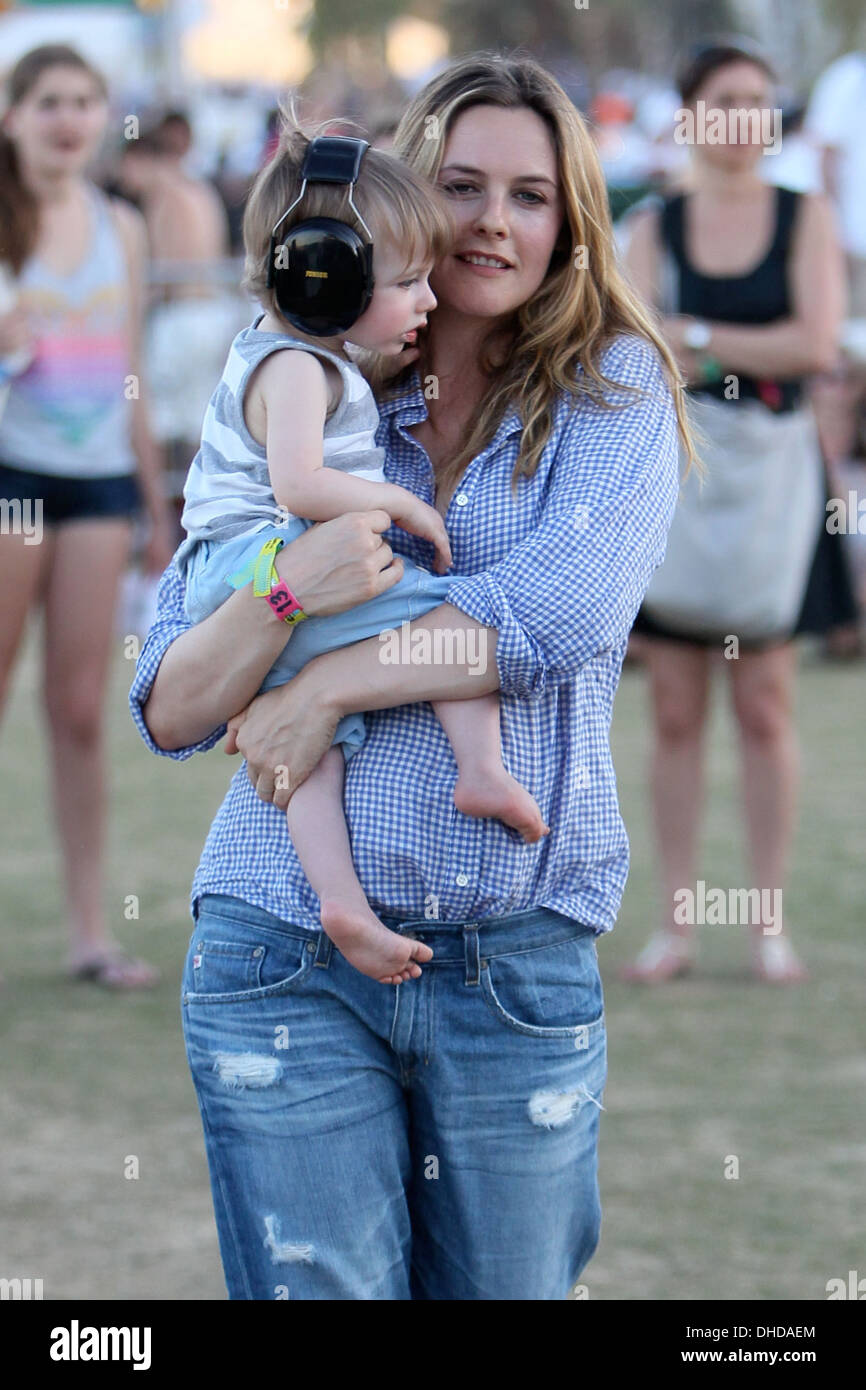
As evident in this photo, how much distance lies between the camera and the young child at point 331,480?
219 centimetres

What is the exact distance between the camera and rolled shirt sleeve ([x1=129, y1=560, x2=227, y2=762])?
241cm

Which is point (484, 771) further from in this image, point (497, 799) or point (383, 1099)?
point (383, 1099)

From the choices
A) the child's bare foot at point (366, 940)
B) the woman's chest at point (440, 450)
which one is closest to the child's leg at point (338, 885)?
the child's bare foot at point (366, 940)

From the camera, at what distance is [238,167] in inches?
717

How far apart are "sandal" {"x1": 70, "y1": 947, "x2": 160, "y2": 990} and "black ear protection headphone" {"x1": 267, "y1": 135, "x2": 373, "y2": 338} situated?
3.40 m

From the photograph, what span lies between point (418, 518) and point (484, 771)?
0.33 m

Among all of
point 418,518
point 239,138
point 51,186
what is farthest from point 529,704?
point 239,138

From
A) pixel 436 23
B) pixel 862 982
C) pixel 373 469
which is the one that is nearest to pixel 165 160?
pixel 862 982

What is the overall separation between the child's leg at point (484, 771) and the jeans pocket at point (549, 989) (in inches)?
6.2

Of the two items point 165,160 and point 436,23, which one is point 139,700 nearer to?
point 165,160

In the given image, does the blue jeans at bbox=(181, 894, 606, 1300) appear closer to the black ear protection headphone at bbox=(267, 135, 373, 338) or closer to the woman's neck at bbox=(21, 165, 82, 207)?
the black ear protection headphone at bbox=(267, 135, 373, 338)

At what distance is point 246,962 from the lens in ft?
7.45

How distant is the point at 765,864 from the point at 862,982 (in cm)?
43

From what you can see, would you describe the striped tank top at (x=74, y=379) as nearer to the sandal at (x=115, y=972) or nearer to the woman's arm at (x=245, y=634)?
the sandal at (x=115, y=972)
